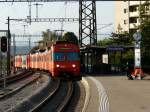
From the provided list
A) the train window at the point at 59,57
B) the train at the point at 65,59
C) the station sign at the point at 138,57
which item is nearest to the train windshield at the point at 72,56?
the train at the point at 65,59

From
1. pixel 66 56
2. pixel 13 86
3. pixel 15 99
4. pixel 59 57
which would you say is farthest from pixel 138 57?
pixel 15 99

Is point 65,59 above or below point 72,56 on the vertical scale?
below

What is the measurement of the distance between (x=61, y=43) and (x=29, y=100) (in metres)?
15.6

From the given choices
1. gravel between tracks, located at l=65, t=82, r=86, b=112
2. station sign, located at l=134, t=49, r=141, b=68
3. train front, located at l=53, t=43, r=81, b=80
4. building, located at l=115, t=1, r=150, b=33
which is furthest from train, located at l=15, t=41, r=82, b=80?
building, located at l=115, t=1, r=150, b=33

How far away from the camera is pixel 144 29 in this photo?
164ft

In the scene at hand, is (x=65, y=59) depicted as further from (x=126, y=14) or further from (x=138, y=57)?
(x=126, y=14)

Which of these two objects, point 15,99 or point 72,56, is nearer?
point 15,99

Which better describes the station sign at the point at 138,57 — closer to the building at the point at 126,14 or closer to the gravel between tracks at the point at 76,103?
the gravel between tracks at the point at 76,103

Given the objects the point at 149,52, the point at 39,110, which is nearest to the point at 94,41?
the point at 149,52

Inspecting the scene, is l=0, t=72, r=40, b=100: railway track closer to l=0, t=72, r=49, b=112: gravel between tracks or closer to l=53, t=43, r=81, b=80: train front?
l=0, t=72, r=49, b=112: gravel between tracks

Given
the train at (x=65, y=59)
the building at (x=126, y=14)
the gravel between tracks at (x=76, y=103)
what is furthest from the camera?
the building at (x=126, y=14)

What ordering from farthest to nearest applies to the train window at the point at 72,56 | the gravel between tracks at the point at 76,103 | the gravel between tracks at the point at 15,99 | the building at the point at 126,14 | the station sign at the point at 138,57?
the building at the point at 126,14
the train window at the point at 72,56
the station sign at the point at 138,57
the gravel between tracks at the point at 15,99
the gravel between tracks at the point at 76,103

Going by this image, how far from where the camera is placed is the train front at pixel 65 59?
37.7 metres

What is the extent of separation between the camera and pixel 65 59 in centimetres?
3788
